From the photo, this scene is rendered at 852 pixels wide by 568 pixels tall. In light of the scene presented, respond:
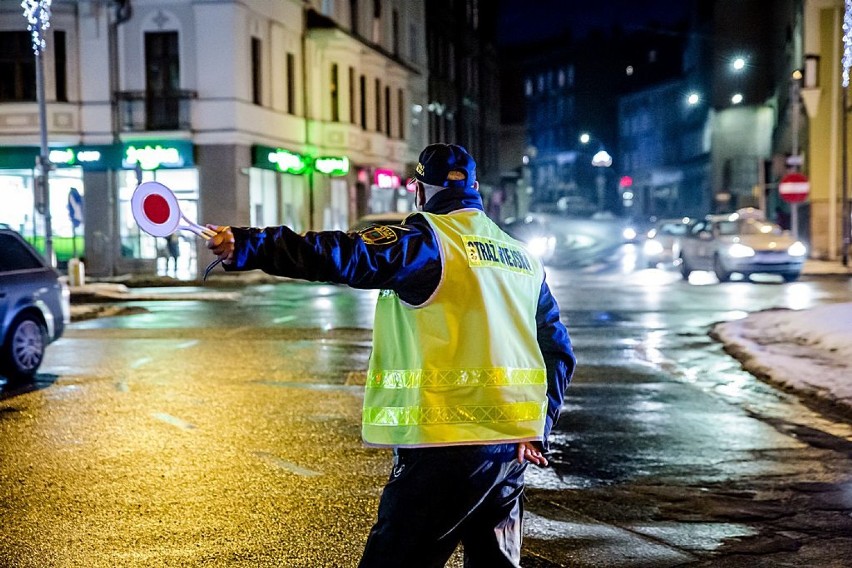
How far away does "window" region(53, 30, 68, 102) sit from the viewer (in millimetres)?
34625

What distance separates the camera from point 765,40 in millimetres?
58438

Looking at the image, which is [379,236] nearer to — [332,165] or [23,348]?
[23,348]

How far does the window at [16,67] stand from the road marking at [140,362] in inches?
923

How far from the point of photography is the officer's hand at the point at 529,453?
3.53 meters

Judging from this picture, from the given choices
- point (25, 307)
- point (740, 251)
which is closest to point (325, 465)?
point (25, 307)

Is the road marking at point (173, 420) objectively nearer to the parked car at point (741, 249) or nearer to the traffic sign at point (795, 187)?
the parked car at point (741, 249)

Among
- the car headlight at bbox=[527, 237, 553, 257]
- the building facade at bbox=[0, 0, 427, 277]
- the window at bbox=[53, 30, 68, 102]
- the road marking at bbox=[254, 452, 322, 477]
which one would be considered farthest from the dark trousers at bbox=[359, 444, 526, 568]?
the car headlight at bbox=[527, 237, 553, 257]

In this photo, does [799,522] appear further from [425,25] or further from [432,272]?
[425,25]

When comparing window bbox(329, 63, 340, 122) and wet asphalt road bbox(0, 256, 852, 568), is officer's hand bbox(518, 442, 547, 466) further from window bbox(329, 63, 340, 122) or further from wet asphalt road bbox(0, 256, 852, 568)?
window bbox(329, 63, 340, 122)

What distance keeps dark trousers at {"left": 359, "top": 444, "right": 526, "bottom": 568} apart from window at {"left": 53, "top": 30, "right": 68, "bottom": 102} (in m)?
33.7

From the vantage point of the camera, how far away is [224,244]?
304 cm

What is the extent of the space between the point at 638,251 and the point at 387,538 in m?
45.2

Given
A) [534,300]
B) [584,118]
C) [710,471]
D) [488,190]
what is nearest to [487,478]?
[534,300]

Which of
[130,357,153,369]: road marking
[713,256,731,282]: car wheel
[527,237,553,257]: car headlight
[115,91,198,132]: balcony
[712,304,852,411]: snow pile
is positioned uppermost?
[115,91,198,132]: balcony
